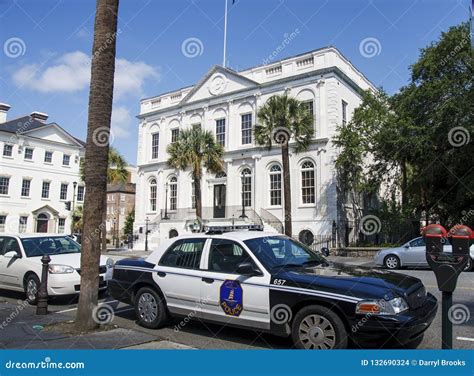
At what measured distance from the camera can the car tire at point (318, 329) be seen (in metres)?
4.80

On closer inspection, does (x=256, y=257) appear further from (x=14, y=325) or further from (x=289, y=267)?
(x=14, y=325)

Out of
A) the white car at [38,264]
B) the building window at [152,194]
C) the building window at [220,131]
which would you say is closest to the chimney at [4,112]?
the building window at [152,194]

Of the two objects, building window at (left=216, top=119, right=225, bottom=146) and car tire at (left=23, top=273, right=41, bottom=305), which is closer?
car tire at (left=23, top=273, right=41, bottom=305)

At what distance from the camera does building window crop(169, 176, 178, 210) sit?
37138mm

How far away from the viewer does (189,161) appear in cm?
2856

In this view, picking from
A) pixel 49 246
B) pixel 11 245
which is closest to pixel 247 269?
pixel 49 246

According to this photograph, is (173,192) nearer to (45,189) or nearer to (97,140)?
(45,189)

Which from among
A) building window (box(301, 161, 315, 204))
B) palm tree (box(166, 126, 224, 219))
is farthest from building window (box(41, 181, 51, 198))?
building window (box(301, 161, 315, 204))

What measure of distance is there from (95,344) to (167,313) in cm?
130

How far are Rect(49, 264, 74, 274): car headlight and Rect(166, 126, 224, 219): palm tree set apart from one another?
19.2m

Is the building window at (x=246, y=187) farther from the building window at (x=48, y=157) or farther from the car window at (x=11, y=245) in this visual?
the building window at (x=48, y=157)

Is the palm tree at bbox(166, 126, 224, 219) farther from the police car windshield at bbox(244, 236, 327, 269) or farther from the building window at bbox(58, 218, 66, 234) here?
the building window at bbox(58, 218, 66, 234)

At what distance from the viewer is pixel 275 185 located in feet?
103

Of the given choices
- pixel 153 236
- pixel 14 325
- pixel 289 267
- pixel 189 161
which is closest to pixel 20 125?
pixel 153 236
